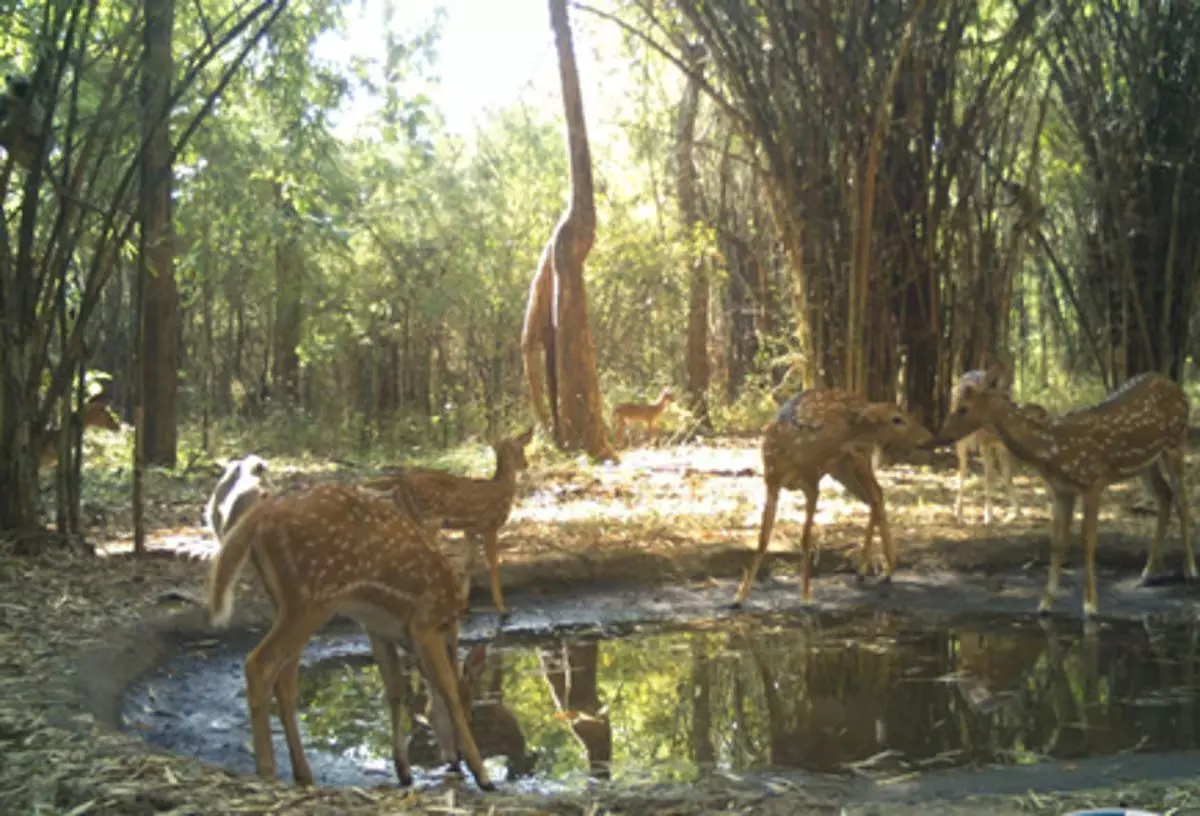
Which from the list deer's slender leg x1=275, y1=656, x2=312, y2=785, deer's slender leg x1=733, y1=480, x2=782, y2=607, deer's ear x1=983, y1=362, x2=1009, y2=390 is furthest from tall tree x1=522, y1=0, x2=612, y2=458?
deer's slender leg x1=275, y1=656, x2=312, y2=785

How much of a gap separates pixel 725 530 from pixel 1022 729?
4.25 m

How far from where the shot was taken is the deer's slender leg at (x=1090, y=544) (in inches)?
259

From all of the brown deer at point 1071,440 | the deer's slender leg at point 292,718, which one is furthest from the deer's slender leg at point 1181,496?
the deer's slender leg at point 292,718

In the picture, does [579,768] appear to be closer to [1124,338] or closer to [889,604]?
[889,604]

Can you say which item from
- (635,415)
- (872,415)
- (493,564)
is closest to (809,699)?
(872,415)

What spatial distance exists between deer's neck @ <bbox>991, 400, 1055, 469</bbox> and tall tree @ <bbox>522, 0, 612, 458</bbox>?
7744mm

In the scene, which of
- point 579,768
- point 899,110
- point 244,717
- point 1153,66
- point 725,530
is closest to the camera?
point 579,768

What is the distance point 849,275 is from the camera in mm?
10180

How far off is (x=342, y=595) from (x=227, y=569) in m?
0.42

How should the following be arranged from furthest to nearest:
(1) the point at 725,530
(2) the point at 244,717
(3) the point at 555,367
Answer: (3) the point at 555,367
(1) the point at 725,530
(2) the point at 244,717

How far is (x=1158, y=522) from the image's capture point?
7.42 m

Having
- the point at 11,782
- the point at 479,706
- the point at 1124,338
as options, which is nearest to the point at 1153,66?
the point at 1124,338

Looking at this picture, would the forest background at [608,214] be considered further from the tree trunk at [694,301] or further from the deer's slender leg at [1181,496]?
the deer's slender leg at [1181,496]

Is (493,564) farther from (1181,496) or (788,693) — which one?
(1181,496)
